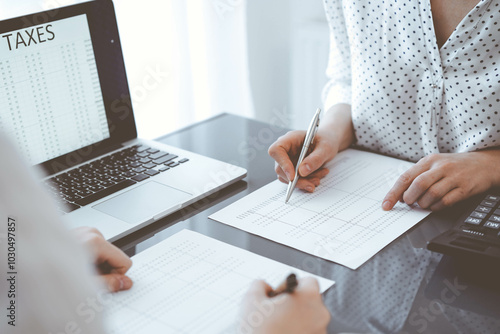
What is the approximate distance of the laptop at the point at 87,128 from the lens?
101 centimetres

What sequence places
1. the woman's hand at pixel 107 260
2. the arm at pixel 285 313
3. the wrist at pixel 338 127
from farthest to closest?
the wrist at pixel 338 127, the woman's hand at pixel 107 260, the arm at pixel 285 313

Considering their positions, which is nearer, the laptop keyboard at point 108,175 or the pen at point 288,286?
the pen at point 288,286

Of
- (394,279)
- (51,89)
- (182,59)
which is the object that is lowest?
(394,279)

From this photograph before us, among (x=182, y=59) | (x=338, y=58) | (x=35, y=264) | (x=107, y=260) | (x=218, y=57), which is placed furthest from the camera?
(x=218, y=57)

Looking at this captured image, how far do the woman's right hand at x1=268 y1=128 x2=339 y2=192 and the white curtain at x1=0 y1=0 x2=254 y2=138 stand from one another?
848mm

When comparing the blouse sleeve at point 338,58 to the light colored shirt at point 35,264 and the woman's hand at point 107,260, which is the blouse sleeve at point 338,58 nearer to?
the woman's hand at point 107,260

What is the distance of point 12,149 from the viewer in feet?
1.57

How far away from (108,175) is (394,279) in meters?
0.54

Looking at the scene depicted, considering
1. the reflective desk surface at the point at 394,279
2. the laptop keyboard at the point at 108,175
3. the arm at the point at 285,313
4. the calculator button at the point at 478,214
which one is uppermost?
the laptop keyboard at the point at 108,175

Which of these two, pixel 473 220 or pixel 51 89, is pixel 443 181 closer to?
pixel 473 220

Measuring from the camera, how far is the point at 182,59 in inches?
78.1

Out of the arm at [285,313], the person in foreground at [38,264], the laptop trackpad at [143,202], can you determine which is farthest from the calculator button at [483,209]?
the person in foreground at [38,264]

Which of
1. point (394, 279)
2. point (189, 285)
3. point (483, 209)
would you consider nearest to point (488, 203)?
point (483, 209)

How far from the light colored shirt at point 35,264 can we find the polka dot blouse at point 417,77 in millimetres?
815
